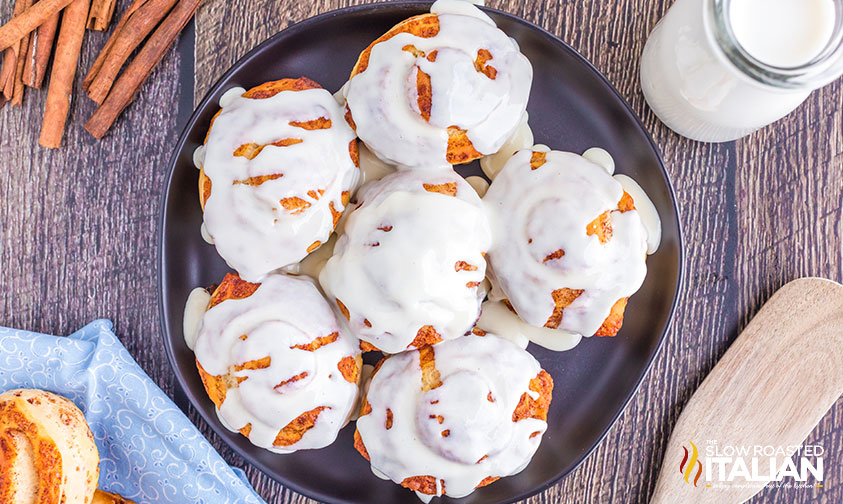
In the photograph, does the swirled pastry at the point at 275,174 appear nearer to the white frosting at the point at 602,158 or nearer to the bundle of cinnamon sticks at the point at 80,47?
the bundle of cinnamon sticks at the point at 80,47

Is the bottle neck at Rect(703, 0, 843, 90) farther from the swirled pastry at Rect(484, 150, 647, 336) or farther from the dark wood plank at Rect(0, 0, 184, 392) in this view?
the dark wood plank at Rect(0, 0, 184, 392)

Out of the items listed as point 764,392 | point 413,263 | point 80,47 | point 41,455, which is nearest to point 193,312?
point 41,455

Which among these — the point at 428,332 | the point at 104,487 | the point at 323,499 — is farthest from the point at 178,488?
the point at 428,332

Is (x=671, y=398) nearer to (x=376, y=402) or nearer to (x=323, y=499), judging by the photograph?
(x=376, y=402)

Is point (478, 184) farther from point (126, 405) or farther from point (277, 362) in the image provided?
point (126, 405)

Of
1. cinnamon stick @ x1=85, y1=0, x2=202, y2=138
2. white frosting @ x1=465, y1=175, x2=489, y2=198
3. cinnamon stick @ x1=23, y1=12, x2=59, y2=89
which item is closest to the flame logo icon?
white frosting @ x1=465, y1=175, x2=489, y2=198

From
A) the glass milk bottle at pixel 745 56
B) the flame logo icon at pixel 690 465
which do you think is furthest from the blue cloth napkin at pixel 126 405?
the glass milk bottle at pixel 745 56
